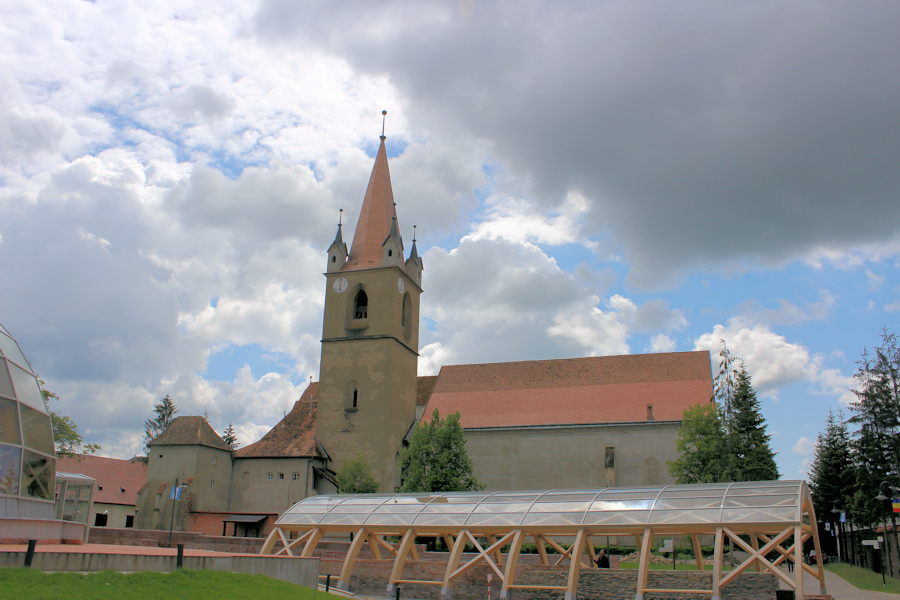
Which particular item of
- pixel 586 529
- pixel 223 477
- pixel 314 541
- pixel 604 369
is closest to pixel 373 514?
pixel 314 541

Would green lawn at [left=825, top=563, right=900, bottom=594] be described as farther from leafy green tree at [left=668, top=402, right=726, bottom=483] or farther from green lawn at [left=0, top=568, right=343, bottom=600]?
green lawn at [left=0, top=568, right=343, bottom=600]

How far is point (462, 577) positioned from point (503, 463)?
24904 millimetres

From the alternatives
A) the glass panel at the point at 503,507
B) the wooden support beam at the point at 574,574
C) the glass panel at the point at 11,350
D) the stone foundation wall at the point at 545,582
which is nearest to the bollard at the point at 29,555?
the glass panel at the point at 11,350

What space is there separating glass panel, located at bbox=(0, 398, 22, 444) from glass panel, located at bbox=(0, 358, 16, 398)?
0.19m

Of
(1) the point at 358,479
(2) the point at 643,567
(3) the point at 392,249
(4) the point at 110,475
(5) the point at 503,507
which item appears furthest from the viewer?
(4) the point at 110,475

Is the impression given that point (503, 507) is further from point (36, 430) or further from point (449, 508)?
point (36, 430)

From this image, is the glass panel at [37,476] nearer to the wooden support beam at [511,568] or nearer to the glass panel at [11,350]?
the glass panel at [11,350]

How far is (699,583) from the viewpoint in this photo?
2350cm

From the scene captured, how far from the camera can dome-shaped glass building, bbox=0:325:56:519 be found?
17.9m

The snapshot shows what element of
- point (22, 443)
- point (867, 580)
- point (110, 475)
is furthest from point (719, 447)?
point (110, 475)

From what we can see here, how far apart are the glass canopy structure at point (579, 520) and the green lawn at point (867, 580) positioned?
9986 millimetres

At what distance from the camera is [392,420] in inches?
2071

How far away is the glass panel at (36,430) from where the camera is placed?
62.4 feet

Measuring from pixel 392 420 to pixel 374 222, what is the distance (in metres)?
16.1
